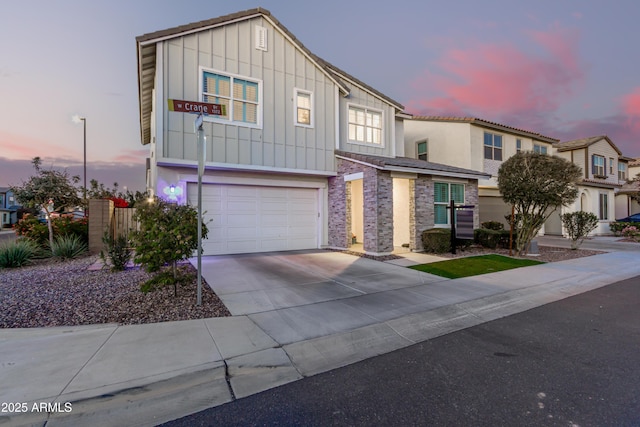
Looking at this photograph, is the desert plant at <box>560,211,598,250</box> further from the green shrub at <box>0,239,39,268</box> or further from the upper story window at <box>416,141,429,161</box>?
the green shrub at <box>0,239,39,268</box>

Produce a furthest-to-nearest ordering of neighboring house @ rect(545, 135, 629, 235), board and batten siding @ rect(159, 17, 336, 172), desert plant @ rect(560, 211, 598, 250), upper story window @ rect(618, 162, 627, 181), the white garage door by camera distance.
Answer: upper story window @ rect(618, 162, 627, 181) < neighboring house @ rect(545, 135, 629, 235) < desert plant @ rect(560, 211, 598, 250) < the white garage door < board and batten siding @ rect(159, 17, 336, 172)

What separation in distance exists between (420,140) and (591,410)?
18.2m

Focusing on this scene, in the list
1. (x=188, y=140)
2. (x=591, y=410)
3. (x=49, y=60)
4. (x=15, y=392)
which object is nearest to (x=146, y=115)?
(x=49, y=60)

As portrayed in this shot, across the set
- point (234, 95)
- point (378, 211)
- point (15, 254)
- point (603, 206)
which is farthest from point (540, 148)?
point (15, 254)

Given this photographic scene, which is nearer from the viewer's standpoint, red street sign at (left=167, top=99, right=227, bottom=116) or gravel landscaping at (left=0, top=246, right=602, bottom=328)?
gravel landscaping at (left=0, top=246, right=602, bottom=328)

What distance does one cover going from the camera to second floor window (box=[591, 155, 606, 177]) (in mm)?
23328

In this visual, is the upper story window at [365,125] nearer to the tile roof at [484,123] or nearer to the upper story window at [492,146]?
the tile roof at [484,123]

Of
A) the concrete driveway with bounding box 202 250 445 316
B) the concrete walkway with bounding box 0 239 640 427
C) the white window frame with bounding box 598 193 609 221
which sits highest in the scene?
the white window frame with bounding box 598 193 609 221

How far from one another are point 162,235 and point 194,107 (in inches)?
89.4

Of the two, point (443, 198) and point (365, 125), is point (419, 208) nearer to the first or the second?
point (443, 198)

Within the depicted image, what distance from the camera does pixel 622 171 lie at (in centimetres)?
2712

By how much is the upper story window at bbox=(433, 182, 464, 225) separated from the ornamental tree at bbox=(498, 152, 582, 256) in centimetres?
182

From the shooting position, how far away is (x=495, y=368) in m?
3.34

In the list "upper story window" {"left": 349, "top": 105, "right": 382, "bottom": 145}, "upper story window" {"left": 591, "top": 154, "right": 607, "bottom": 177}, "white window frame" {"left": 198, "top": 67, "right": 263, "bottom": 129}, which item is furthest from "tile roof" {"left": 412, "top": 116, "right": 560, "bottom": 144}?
"white window frame" {"left": 198, "top": 67, "right": 263, "bottom": 129}
